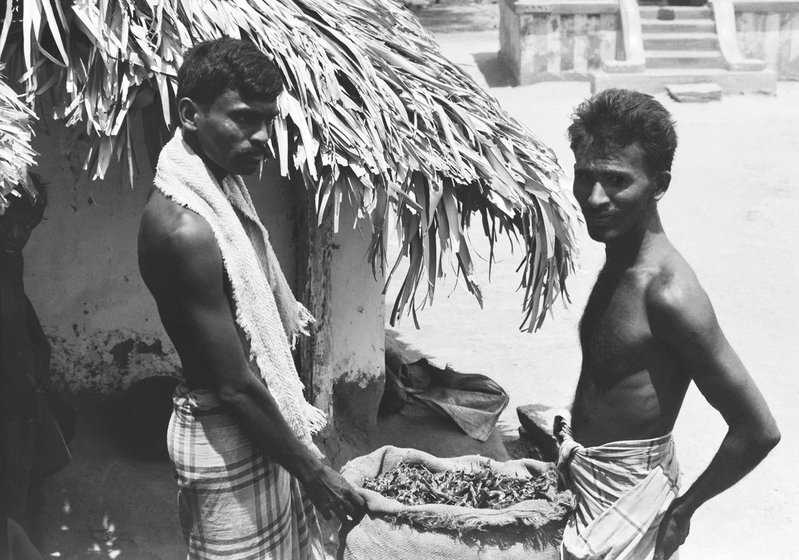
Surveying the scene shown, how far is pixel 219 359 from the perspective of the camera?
2.65 m

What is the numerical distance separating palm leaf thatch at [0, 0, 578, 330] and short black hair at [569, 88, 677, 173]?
1.79 meters

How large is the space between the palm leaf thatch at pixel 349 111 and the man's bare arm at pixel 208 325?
1.57 m

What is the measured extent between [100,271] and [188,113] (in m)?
2.81

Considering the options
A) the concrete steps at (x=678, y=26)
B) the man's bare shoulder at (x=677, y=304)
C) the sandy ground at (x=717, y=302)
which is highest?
the concrete steps at (x=678, y=26)

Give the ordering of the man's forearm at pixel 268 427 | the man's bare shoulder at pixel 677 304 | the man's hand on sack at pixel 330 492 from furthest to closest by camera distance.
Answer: the man's hand on sack at pixel 330 492
the man's forearm at pixel 268 427
the man's bare shoulder at pixel 677 304

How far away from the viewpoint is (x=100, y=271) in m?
5.35

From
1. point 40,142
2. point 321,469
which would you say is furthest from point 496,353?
point 321,469

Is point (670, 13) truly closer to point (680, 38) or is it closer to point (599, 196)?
point (680, 38)

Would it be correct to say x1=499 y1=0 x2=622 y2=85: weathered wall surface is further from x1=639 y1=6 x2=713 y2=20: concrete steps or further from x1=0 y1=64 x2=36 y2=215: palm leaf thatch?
x1=0 y1=64 x2=36 y2=215: palm leaf thatch

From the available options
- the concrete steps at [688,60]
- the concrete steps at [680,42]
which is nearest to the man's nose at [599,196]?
the concrete steps at [688,60]

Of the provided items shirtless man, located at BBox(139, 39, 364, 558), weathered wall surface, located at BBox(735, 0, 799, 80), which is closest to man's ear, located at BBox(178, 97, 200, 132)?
shirtless man, located at BBox(139, 39, 364, 558)

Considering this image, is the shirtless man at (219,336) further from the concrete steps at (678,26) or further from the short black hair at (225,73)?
the concrete steps at (678,26)

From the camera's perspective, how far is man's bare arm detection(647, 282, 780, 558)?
2.47 m

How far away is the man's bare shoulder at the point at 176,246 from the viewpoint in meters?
2.60
